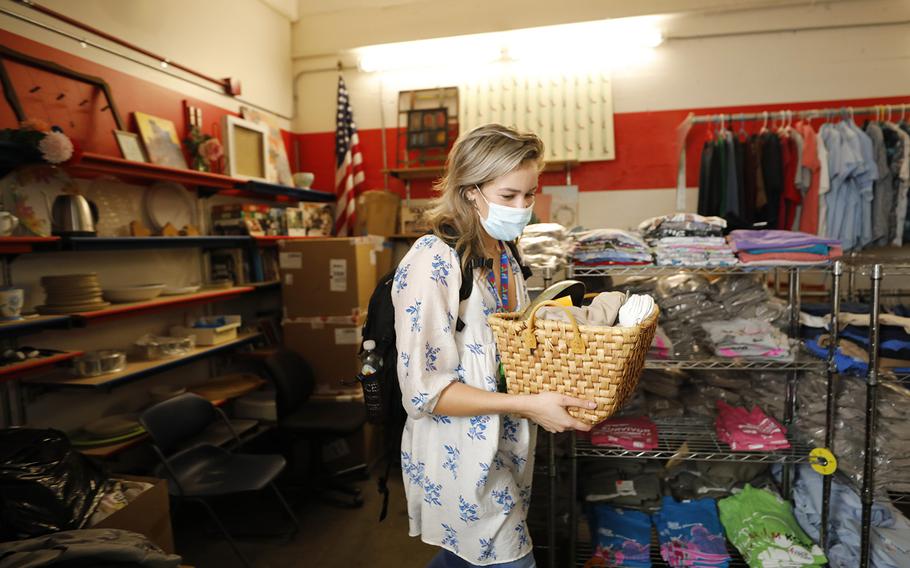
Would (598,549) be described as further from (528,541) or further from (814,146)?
(814,146)

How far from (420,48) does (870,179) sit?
11.5ft

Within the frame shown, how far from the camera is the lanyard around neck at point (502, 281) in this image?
1380mm

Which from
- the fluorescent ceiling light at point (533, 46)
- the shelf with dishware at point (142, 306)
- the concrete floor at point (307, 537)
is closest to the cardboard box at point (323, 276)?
the shelf with dishware at point (142, 306)

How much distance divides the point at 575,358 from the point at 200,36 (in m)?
3.72

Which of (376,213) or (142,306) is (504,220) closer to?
(142,306)

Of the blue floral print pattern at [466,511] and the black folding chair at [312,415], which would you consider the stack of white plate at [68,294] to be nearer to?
the black folding chair at [312,415]

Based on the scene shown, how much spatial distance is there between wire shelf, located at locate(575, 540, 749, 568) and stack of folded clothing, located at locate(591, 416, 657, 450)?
1.77ft

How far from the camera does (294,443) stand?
350cm

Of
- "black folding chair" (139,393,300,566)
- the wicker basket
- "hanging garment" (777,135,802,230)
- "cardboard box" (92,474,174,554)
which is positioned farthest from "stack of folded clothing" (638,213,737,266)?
"cardboard box" (92,474,174,554)

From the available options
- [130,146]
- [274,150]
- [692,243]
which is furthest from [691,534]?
[274,150]

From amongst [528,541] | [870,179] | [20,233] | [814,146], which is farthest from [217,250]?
[870,179]

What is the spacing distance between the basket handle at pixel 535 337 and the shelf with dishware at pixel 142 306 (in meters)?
2.15

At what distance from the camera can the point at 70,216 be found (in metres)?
2.29

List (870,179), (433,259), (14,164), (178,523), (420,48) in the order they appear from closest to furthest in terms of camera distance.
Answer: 1. (433,259)
2. (14,164)
3. (178,523)
4. (870,179)
5. (420,48)
